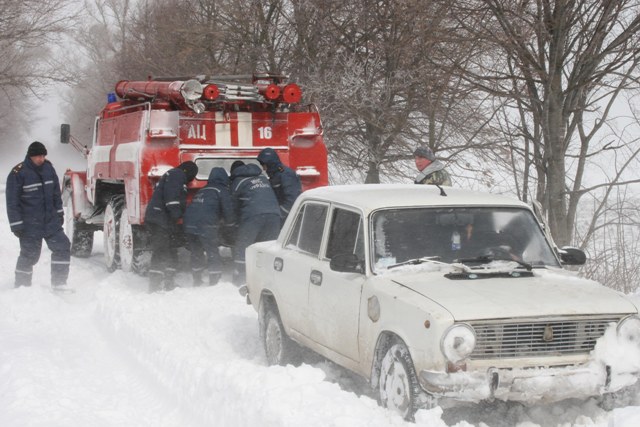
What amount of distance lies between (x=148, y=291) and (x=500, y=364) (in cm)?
706

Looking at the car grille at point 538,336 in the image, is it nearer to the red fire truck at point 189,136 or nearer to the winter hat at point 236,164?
→ the winter hat at point 236,164

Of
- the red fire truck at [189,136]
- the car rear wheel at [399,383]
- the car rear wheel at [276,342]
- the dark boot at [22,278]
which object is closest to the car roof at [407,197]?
the car rear wheel at [276,342]

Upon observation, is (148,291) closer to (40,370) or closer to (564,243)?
(40,370)

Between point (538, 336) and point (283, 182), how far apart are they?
678cm

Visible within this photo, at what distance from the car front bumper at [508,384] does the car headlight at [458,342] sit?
10 cm

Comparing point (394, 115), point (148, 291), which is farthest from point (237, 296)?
point (394, 115)

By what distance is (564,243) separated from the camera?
34.7 ft

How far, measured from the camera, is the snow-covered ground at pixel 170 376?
5.10 m

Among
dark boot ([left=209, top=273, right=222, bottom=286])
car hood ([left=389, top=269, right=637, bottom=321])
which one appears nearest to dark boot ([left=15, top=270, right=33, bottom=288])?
dark boot ([left=209, top=273, right=222, bottom=286])

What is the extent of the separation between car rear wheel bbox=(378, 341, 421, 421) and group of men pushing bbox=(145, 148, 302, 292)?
217 inches

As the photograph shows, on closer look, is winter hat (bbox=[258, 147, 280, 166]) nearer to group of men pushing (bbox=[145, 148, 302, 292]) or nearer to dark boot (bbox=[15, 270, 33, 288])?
group of men pushing (bbox=[145, 148, 302, 292])

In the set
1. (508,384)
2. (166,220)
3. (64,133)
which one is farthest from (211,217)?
(508,384)

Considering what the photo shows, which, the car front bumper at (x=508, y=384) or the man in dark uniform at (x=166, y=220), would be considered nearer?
the car front bumper at (x=508, y=384)

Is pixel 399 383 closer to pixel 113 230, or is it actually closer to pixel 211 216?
pixel 211 216
